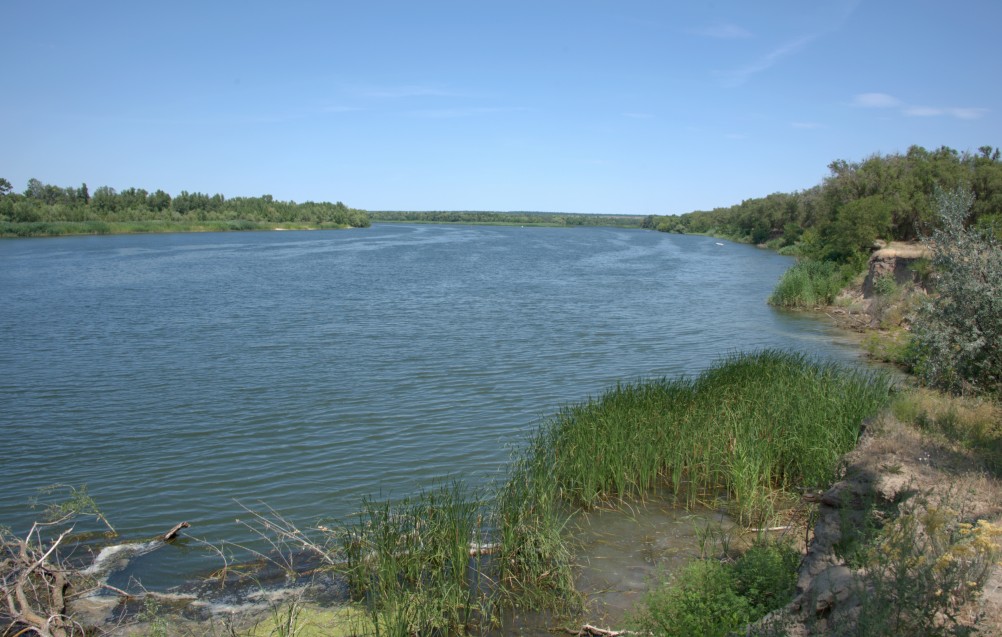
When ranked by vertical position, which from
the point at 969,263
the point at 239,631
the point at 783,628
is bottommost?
the point at 239,631

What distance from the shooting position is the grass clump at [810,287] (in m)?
31.0

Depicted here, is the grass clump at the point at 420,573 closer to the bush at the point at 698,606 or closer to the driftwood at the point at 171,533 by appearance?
the bush at the point at 698,606

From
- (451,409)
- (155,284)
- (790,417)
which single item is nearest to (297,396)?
(451,409)

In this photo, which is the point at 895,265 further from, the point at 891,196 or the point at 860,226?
the point at 891,196

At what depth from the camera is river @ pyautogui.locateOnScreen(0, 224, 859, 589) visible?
11.1 meters

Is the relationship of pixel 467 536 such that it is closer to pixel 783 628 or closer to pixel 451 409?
pixel 783 628

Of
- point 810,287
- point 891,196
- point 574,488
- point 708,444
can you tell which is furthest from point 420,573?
point 891,196

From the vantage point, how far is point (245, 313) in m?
27.9

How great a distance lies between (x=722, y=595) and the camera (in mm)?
6188

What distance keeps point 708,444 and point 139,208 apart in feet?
388

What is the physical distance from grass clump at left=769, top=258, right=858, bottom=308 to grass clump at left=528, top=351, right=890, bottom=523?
66.4 feet

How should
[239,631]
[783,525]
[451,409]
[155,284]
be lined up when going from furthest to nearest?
[155,284] < [451,409] < [783,525] < [239,631]

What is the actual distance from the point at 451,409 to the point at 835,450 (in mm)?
7886

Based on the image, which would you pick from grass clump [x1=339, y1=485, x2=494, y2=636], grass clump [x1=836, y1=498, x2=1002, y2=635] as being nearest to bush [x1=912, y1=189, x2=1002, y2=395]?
grass clump [x1=836, y1=498, x2=1002, y2=635]
